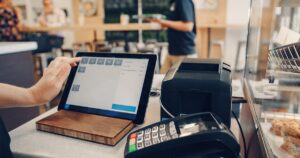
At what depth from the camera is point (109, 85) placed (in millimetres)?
760

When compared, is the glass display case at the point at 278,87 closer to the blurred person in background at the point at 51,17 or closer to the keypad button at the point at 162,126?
the keypad button at the point at 162,126

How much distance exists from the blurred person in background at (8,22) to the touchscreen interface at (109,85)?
8.32 feet

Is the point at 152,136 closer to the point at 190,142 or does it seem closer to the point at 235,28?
the point at 190,142

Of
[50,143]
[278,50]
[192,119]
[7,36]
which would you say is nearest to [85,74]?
[50,143]

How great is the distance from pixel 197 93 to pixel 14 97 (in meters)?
0.46

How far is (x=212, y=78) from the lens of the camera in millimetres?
650

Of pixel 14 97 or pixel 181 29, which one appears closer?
pixel 14 97

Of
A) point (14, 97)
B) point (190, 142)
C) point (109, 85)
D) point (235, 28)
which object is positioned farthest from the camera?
point (235, 28)

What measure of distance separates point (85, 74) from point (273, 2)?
55 centimetres

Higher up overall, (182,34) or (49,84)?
(182,34)

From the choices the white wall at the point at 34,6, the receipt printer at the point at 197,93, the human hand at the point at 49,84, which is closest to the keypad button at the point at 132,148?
the receipt printer at the point at 197,93

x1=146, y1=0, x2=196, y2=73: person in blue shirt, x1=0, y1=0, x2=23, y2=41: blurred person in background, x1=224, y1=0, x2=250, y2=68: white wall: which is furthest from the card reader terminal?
x1=224, y1=0, x2=250, y2=68: white wall

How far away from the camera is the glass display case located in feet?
1.74

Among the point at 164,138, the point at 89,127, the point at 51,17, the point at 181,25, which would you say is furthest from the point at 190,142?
the point at 51,17
